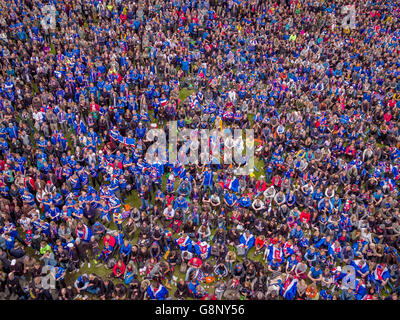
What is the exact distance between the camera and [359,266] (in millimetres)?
12836

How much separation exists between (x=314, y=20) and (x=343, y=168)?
1835 cm

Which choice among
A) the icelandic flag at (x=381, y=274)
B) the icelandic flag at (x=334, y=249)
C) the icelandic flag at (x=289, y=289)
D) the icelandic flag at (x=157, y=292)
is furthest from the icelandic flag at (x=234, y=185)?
the icelandic flag at (x=381, y=274)

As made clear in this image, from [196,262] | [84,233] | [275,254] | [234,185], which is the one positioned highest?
[234,185]

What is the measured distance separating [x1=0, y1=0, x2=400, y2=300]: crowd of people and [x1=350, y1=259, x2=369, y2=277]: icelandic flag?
1.4 inches

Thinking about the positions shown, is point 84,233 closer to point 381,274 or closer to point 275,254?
point 275,254

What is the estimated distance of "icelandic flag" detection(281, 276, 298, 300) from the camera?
1194 cm

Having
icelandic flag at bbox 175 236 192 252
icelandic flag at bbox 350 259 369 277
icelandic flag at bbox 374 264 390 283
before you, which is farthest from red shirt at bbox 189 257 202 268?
icelandic flag at bbox 374 264 390 283

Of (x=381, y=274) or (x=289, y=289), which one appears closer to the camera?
(x=289, y=289)

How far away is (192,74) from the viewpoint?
2452cm

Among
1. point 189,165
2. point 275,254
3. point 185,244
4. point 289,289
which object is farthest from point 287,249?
point 189,165

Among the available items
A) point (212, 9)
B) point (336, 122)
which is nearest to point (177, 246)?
point (336, 122)

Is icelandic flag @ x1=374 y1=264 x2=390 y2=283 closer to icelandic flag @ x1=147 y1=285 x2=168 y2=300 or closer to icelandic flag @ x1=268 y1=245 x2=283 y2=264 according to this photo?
icelandic flag @ x1=268 y1=245 x2=283 y2=264

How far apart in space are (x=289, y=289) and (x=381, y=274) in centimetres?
367

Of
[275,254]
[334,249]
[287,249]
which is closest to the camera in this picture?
[275,254]
